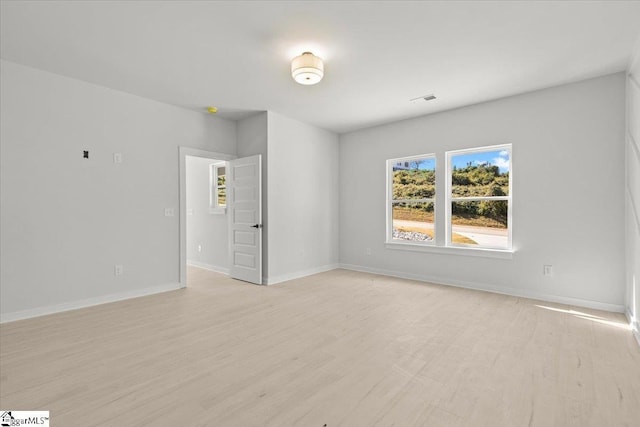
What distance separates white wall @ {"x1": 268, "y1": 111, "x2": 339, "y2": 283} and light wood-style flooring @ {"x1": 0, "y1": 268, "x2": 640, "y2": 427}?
4.95ft

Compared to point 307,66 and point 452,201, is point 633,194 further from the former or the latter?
point 307,66

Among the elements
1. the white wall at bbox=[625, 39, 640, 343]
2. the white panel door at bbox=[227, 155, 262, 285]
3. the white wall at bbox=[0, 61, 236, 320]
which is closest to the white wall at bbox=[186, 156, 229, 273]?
the white panel door at bbox=[227, 155, 262, 285]

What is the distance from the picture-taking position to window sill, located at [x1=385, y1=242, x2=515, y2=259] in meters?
4.16

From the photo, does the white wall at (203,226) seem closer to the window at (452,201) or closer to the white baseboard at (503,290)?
the white baseboard at (503,290)

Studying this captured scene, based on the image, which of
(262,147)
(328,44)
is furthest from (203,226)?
(328,44)

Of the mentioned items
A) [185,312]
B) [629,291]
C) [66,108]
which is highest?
[66,108]

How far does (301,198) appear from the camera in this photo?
5340 millimetres

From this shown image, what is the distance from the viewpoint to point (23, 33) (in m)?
2.62

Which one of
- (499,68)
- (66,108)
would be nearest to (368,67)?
(499,68)

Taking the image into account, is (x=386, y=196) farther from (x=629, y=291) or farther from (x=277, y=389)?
(x=277, y=389)

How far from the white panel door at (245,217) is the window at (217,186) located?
941 mm

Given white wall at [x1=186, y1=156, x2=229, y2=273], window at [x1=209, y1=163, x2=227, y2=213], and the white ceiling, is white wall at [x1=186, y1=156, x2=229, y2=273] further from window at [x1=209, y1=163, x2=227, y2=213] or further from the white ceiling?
the white ceiling

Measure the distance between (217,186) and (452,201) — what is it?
451cm

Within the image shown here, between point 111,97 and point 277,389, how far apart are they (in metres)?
4.06
